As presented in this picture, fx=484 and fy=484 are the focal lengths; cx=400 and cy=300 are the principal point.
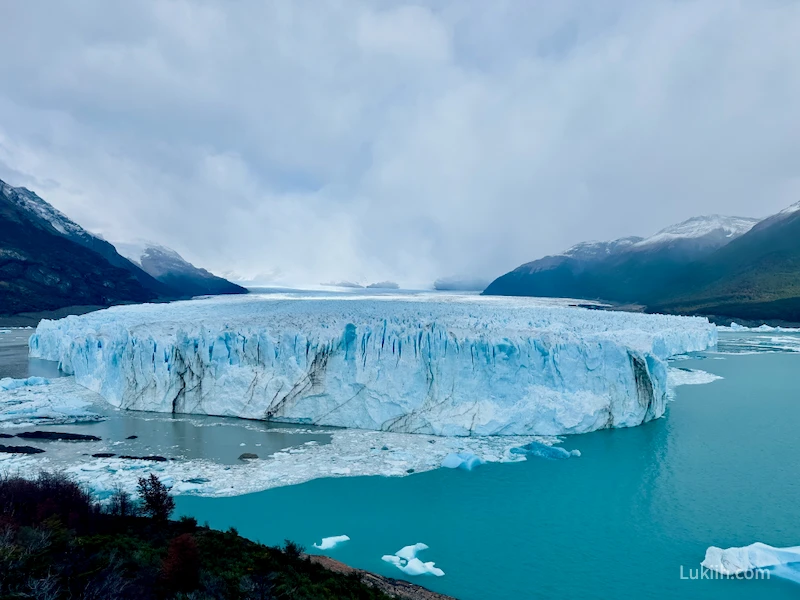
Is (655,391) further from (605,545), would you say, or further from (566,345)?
(605,545)

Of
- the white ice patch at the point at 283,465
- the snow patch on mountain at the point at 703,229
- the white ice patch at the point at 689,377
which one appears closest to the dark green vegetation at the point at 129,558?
the white ice patch at the point at 283,465

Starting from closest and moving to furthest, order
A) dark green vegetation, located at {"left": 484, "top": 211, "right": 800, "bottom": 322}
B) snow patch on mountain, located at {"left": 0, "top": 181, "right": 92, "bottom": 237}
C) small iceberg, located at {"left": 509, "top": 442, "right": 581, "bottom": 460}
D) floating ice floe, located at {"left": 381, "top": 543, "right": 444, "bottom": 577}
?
floating ice floe, located at {"left": 381, "top": 543, "right": 444, "bottom": 577}, small iceberg, located at {"left": 509, "top": 442, "right": 581, "bottom": 460}, dark green vegetation, located at {"left": 484, "top": 211, "right": 800, "bottom": 322}, snow patch on mountain, located at {"left": 0, "top": 181, "right": 92, "bottom": 237}

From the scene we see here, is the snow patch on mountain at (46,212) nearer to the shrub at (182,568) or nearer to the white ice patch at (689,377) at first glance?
the white ice patch at (689,377)

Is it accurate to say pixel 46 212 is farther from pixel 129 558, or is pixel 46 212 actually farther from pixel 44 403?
pixel 129 558

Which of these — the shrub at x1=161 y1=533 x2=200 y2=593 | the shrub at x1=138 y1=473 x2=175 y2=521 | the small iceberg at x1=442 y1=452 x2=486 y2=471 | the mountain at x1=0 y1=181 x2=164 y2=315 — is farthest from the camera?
the mountain at x1=0 y1=181 x2=164 y2=315

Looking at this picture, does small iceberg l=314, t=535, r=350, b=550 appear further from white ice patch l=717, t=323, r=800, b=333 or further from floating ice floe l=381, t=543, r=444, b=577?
white ice patch l=717, t=323, r=800, b=333

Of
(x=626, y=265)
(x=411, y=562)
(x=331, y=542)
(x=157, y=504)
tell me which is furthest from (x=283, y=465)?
(x=626, y=265)

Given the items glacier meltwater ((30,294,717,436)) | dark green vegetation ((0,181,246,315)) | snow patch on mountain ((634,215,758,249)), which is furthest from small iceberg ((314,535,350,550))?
snow patch on mountain ((634,215,758,249))
